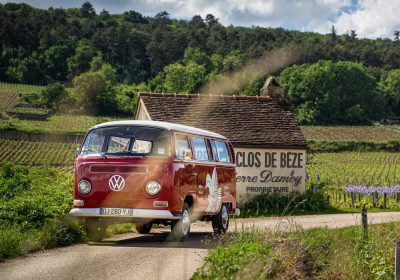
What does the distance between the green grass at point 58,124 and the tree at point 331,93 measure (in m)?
33.0

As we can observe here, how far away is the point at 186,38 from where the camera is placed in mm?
173750

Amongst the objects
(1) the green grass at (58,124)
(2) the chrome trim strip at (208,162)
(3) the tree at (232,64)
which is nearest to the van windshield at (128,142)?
(2) the chrome trim strip at (208,162)

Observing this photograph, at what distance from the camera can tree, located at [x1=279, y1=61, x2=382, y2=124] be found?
408 feet

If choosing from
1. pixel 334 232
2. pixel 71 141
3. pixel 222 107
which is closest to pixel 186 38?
pixel 71 141

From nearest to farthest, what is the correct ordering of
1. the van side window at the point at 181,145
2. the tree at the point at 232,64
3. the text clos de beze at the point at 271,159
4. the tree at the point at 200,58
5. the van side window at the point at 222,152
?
the van side window at the point at 181,145 → the van side window at the point at 222,152 → the text clos de beze at the point at 271,159 → the tree at the point at 232,64 → the tree at the point at 200,58

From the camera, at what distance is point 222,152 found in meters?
18.7

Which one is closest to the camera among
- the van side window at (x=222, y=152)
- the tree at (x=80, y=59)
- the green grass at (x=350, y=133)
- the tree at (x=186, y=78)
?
the van side window at (x=222, y=152)

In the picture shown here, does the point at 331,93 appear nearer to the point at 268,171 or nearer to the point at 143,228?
the point at 268,171

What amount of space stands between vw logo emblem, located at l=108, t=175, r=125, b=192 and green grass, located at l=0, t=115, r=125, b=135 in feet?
243

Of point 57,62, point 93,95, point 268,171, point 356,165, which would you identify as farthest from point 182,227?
point 57,62

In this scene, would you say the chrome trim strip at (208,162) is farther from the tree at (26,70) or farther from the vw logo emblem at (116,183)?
the tree at (26,70)

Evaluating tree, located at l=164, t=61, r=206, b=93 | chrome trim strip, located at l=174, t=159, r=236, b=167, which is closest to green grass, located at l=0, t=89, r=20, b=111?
tree, located at l=164, t=61, r=206, b=93

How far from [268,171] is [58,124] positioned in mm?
79571

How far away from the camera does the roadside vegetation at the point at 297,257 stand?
32.2 ft
